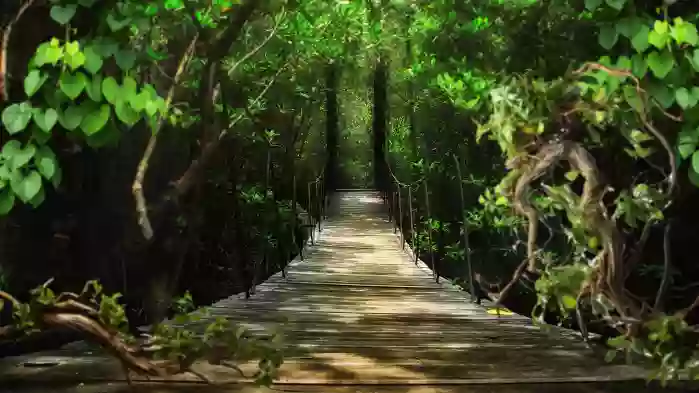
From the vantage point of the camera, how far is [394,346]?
8.49 ft

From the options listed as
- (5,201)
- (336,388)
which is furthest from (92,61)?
(336,388)

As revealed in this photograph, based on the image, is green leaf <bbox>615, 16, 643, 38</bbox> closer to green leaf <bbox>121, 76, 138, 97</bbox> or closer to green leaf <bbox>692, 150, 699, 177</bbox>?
green leaf <bbox>692, 150, 699, 177</bbox>

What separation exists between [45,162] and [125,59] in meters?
0.31

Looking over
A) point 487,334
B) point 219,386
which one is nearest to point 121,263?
point 219,386

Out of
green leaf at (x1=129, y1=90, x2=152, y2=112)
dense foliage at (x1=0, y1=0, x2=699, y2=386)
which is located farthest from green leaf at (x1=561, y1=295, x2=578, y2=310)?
green leaf at (x1=129, y1=90, x2=152, y2=112)

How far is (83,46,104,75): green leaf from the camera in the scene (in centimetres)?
143

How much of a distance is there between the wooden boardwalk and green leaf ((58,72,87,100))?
96 centimetres

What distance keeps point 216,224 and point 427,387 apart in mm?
3032

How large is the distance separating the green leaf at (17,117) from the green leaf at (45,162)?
2.7 inches

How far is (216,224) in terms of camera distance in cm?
471

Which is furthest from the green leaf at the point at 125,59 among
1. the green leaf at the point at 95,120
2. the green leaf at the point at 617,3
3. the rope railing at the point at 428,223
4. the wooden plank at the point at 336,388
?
the rope railing at the point at 428,223

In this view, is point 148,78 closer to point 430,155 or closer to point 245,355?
point 245,355

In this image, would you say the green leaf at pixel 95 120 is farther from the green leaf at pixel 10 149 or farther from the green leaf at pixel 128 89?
the green leaf at pixel 10 149

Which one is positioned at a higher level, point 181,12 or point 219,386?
point 181,12
